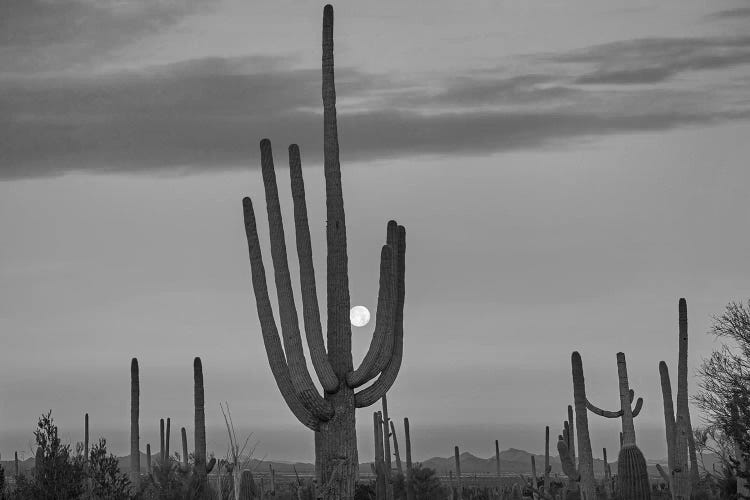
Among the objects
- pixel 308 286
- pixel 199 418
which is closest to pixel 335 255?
pixel 308 286

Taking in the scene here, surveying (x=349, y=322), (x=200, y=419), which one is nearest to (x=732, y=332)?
(x=200, y=419)

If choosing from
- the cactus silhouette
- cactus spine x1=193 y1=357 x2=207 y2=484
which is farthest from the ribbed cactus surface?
cactus spine x1=193 y1=357 x2=207 y2=484

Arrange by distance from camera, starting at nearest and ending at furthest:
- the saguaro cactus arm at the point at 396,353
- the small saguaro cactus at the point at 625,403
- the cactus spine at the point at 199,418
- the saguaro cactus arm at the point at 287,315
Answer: the saguaro cactus arm at the point at 287,315
the saguaro cactus arm at the point at 396,353
the small saguaro cactus at the point at 625,403
the cactus spine at the point at 199,418

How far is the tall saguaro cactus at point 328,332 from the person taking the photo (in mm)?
14602

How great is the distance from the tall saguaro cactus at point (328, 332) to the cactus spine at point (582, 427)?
34.5ft

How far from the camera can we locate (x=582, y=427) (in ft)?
84.4

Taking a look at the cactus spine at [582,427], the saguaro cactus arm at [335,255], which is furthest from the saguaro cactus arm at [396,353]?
the cactus spine at [582,427]

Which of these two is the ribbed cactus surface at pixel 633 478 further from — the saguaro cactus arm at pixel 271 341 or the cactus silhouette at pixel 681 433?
the cactus silhouette at pixel 681 433

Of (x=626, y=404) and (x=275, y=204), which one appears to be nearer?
(x=275, y=204)

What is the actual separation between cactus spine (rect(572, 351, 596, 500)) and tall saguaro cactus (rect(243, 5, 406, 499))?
10.5 meters

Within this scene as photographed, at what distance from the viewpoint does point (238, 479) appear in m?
10.6

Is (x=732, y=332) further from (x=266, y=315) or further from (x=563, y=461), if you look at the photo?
(x=266, y=315)

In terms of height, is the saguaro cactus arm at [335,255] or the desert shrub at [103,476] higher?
the saguaro cactus arm at [335,255]

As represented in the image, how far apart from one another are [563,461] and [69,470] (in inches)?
541
